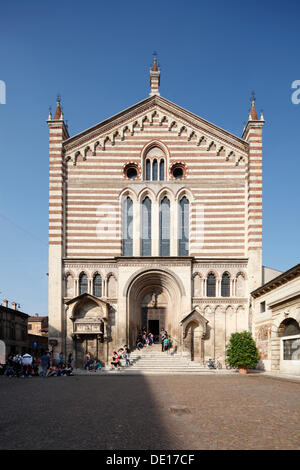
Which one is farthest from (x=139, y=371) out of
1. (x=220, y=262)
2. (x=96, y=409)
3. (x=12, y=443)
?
(x=12, y=443)

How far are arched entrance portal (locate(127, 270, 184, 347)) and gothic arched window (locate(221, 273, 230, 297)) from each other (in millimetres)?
3133

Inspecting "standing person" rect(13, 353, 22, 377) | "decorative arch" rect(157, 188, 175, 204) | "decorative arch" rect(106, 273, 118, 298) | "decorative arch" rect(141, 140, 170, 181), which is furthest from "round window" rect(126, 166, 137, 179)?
"standing person" rect(13, 353, 22, 377)

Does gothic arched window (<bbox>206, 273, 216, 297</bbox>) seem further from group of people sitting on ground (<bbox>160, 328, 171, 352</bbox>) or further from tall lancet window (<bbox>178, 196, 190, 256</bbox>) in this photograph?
group of people sitting on ground (<bbox>160, 328, 171, 352</bbox>)

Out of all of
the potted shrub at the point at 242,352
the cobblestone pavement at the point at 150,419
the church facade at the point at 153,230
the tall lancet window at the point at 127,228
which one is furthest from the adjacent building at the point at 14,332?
the cobblestone pavement at the point at 150,419

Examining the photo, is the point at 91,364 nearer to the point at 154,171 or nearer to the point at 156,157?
the point at 154,171

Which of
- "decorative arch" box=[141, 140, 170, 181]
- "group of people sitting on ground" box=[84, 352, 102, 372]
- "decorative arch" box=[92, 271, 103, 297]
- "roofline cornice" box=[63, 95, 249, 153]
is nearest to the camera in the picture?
"group of people sitting on ground" box=[84, 352, 102, 372]

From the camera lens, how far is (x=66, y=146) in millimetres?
33188

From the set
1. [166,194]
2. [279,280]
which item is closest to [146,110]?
[166,194]

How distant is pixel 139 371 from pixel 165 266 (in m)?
7.68

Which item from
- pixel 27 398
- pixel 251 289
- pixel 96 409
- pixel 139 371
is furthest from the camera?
pixel 251 289

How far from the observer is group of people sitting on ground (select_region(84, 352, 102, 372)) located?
28.8 meters

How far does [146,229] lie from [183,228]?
110 inches

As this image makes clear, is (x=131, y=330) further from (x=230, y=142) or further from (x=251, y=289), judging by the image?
(x=230, y=142)

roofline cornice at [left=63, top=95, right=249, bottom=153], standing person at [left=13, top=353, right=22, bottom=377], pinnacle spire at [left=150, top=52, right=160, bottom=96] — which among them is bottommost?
standing person at [left=13, top=353, right=22, bottom=377]
